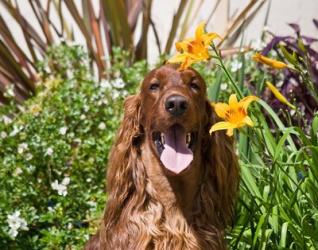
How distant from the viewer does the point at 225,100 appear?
5.74 metres

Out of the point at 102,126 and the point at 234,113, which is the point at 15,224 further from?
the point at 234,113

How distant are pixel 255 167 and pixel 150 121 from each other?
0.77m

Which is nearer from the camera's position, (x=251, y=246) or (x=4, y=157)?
(x=251, y=246)

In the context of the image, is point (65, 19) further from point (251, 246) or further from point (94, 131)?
point (251, 246)

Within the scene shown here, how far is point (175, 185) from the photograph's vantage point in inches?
161

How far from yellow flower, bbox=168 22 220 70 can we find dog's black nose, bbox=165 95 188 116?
0.50ft

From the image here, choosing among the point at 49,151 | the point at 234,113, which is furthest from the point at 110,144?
the point at 234,113

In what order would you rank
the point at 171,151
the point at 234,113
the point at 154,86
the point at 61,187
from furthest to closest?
the point at 61,187, the point at 154,86, the point at 171,151, the point at 234,113

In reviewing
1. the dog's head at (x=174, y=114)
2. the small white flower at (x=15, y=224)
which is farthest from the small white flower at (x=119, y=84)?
the dog's head at (x=174, y=114)

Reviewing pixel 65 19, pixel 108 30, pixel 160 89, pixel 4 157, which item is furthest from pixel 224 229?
pixel 65 19

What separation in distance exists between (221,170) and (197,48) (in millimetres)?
688

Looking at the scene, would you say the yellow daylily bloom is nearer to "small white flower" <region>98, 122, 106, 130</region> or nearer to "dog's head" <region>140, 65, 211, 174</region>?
"dog's head" <region>140, 65, 211, 174</region>

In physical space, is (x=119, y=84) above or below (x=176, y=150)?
above

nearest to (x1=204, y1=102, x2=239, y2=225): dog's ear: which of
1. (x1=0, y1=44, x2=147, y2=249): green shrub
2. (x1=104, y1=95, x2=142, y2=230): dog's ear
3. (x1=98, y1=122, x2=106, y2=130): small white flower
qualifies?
(x1=104, y1=95, x2=142, y2=230): dog's ear
